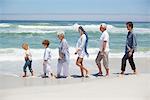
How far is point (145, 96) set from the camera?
3.58 meters

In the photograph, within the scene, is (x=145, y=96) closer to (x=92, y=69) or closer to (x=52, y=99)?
(x=52, y=99)

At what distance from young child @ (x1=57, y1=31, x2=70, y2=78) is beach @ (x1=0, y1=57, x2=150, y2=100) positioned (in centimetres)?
11

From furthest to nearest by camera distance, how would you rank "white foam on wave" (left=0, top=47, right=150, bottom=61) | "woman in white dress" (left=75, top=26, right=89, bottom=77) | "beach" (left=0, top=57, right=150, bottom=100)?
"white foam on wave" (left=0, top=47, right=150, bottom=61) → "woman in white dress" (left=75, top=26, right=89, bottom=77) → "beach" (left=0, top=57, right=150, bottom=100)

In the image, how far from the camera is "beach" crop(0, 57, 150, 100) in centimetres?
360

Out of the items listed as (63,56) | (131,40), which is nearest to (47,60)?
(63,56)

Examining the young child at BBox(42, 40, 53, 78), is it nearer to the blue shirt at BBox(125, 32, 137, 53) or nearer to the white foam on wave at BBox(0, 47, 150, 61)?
the white foam on wave at BBox(0, 47, 150, 61)

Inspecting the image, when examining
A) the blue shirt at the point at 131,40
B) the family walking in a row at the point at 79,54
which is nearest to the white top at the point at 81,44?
the family walking in a row at the point at 79,54

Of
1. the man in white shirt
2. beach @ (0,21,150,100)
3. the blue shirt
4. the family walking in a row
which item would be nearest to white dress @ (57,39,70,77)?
the family walking in a row

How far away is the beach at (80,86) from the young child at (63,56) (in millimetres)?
111

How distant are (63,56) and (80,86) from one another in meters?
0.61

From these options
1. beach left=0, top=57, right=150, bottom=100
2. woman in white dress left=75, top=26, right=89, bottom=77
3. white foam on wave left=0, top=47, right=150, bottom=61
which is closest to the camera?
beach left=0, top=57, right=150, bottom=100

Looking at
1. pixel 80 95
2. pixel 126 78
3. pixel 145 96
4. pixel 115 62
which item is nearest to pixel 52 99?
pixel 80 95

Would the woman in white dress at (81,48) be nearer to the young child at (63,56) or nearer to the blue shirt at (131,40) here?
the young child at (63,56)
